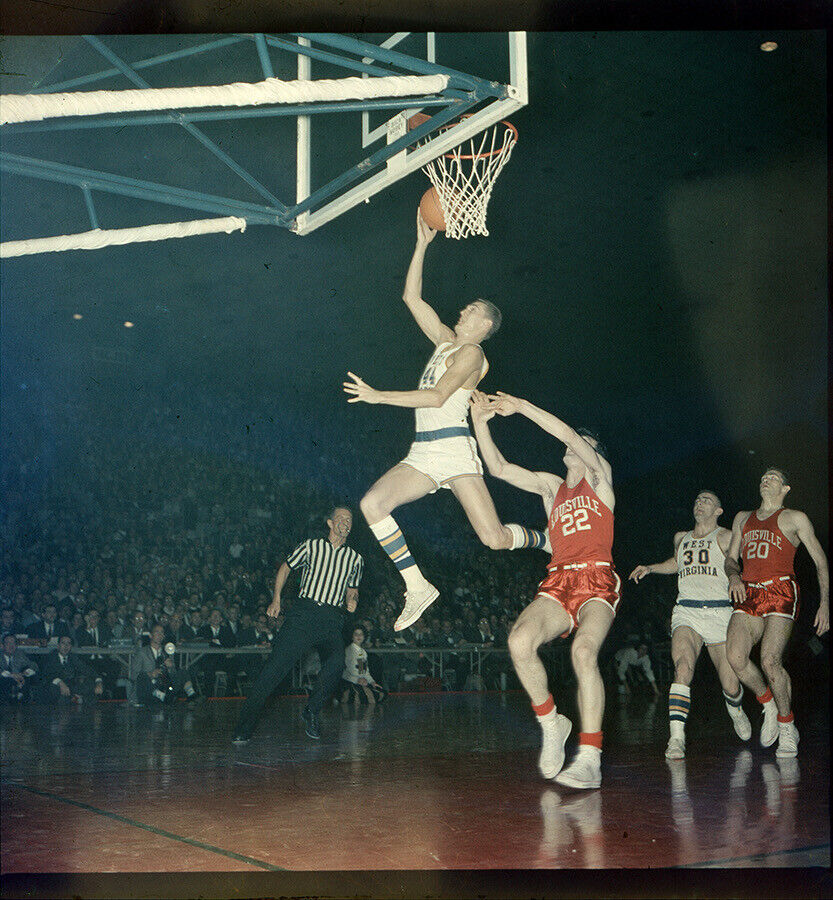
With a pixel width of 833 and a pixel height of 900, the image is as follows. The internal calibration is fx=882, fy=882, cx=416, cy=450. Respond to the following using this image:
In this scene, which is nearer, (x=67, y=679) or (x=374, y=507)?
(x=374, y=507)

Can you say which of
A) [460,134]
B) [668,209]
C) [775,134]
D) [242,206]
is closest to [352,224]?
[242,206]

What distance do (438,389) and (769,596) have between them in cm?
270

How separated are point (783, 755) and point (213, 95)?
5.14 metres

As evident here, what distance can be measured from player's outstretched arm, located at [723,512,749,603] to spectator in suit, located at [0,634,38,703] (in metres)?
6.21

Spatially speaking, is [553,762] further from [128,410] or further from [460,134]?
[128,410]

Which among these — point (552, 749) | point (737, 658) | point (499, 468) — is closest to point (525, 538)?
point (499, 468)

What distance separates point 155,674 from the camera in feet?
28.2

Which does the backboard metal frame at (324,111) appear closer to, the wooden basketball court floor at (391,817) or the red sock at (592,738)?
the red sock at (592,738)

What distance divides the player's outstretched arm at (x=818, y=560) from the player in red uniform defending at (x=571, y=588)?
Result: 1362 mm

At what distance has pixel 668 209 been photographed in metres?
7.72

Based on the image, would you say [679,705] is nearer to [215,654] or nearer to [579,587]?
[579,587]

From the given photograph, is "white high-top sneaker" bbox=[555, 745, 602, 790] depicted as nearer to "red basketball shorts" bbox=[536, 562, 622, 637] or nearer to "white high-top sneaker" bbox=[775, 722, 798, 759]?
"red basketball shorts" bbox=[536, 562, 622, 637]

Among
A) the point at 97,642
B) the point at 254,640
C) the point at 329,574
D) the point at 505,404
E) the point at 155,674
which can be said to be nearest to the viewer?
the point at 505,404

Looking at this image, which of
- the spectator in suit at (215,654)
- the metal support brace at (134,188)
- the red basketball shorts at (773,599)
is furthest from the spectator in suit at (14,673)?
the red basketball shorts at (773,599)
